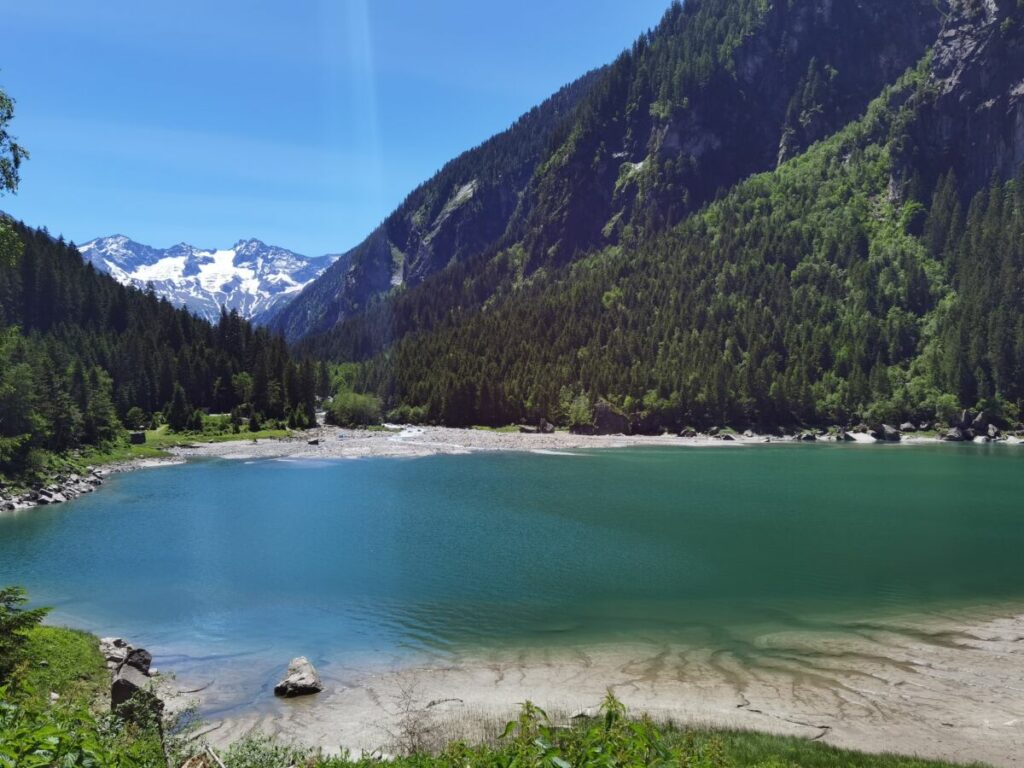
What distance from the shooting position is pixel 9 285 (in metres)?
151

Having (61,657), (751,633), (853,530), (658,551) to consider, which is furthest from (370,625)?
(853,530)

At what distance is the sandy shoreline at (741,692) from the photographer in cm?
2017

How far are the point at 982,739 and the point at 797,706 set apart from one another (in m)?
5.05

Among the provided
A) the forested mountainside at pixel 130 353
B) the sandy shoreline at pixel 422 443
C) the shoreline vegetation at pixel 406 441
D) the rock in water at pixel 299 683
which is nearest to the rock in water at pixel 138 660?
the rock in water at pixel 299 683

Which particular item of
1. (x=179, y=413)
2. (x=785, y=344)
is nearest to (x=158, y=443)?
(x=179, y=413)

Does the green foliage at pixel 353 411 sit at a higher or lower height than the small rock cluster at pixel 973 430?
higher

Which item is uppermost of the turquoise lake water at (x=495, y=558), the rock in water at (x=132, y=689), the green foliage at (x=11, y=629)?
the green foliage at (x=11, y=629)

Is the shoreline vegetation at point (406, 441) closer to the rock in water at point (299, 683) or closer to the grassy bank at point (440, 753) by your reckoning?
the rock in water at point (299, 683)

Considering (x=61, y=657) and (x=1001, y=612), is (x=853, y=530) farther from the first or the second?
(x=61, y=657)

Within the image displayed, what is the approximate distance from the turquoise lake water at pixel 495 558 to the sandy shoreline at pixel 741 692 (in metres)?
2.66

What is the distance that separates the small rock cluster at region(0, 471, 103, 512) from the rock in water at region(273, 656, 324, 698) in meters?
50.1

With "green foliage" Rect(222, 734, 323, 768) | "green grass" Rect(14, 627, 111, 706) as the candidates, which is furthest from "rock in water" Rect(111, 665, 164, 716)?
"green foliage" Rect(222, 734, 323, 768)

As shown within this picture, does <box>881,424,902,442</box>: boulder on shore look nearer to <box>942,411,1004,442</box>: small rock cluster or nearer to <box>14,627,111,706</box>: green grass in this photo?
<box>942,411,1004,442</box>: small rock cluster

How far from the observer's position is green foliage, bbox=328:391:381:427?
521 feet
